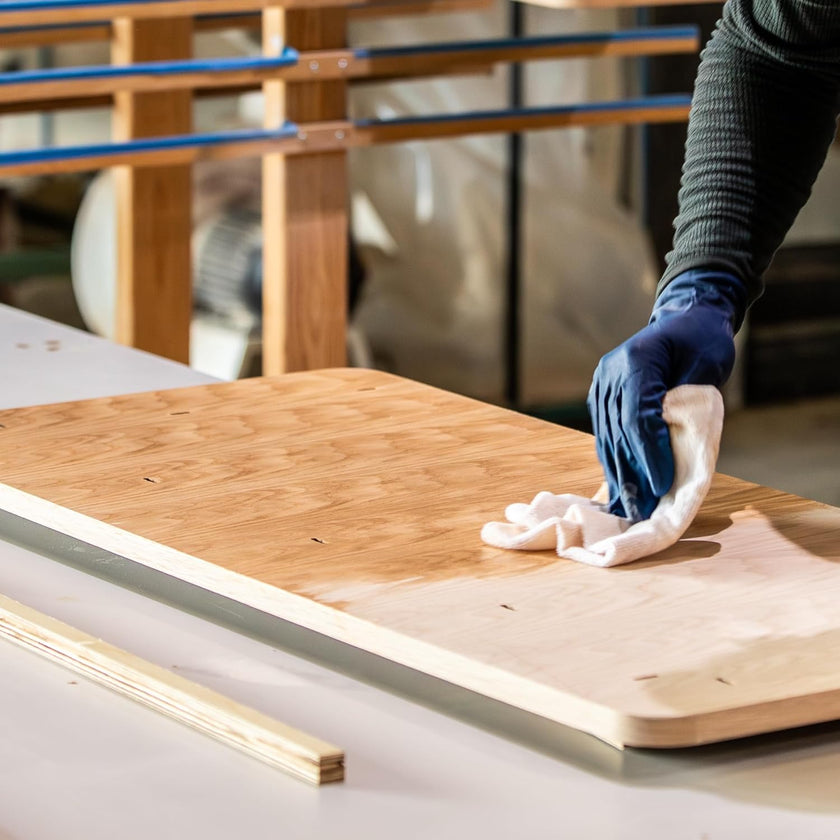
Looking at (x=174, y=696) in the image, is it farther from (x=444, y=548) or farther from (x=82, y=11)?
(x=82, y=11)

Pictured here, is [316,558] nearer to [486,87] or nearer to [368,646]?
[368,646]

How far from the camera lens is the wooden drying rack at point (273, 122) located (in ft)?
6.32

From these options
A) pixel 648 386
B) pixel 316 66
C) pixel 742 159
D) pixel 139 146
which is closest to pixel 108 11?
pixel 139 146

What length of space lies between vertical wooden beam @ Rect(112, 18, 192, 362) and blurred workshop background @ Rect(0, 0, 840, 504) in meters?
1.13

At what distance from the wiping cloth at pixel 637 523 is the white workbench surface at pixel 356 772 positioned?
163 mm

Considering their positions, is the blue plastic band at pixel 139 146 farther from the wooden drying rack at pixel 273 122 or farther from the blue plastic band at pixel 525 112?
the blue plastic band at pixel 525 112

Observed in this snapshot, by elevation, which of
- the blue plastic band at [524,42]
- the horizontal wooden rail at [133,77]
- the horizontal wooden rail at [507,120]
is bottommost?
the horizontal wooden rail at [507,120]

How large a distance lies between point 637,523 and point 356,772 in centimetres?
34

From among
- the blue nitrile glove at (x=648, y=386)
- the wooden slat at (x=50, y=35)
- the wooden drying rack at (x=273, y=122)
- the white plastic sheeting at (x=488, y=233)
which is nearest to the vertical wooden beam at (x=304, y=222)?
the wooden drying rack at (x=273, y=122)

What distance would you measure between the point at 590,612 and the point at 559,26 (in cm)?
313

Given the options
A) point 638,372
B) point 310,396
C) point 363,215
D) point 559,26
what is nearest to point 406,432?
point 310,396

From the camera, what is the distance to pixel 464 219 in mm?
3842

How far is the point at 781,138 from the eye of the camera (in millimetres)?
1203

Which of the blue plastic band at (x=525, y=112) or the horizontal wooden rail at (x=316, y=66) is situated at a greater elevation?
the horizontal wooden rail at (x=316, y=66)
